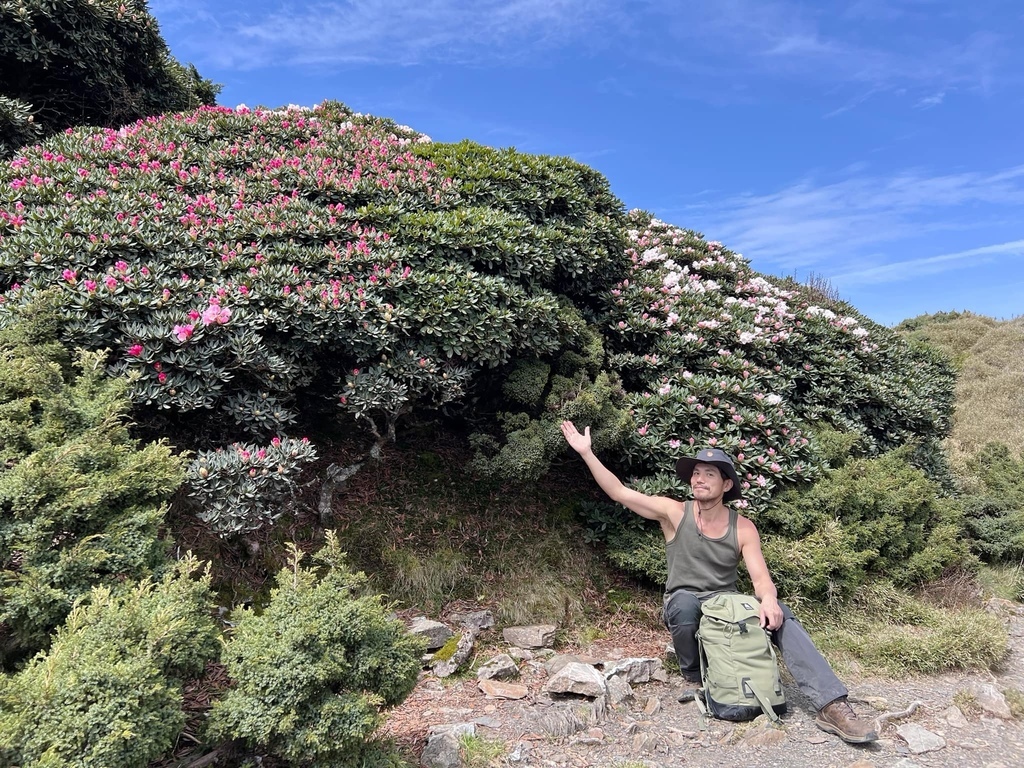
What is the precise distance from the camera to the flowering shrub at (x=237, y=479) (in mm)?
3396

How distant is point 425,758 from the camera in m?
2.88

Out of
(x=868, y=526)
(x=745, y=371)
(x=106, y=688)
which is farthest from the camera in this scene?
(x=745, y=371)

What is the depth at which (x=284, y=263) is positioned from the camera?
4062 millimetres

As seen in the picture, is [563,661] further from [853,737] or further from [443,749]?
[853,737]

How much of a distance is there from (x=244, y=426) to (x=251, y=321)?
682 mm

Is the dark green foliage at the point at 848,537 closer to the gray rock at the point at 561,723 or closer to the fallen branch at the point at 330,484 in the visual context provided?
the gray rock at the point at 561,723

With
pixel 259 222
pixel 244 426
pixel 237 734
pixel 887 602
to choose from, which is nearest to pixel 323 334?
pixel 244 426

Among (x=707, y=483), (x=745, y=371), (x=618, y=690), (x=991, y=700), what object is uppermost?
(x=745, y=371)

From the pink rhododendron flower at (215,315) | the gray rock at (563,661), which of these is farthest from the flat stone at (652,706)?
the pink rhododendron flower at (215,315)

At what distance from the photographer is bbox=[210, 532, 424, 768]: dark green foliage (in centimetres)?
225

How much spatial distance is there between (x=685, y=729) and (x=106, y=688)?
283 centimetres

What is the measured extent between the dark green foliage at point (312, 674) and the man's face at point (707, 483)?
1.93 metres

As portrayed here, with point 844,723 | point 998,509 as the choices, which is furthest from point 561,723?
point 998,509

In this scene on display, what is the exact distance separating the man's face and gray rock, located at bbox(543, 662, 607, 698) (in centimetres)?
126
